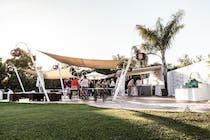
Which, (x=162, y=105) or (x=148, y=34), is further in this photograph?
(x=148, y=34)

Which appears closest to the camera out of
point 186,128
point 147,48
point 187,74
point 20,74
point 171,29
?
point 186,128

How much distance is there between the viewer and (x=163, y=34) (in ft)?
75.6

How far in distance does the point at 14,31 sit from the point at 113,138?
14.9 metres

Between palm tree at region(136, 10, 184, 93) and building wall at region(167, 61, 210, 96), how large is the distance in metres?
0.68

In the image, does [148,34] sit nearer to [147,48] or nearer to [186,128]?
[147,48]

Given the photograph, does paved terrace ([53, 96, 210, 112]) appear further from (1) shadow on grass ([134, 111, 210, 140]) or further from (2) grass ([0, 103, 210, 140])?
(1) shadow on grass ([134, 111, 210, 140])

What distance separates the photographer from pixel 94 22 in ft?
55.4

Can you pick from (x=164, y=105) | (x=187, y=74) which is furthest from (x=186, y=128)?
(x=187, y=74)

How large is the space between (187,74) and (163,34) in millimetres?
5098

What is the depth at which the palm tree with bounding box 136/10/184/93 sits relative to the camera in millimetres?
22688

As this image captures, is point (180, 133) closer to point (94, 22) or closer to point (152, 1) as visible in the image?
point (152, 1)

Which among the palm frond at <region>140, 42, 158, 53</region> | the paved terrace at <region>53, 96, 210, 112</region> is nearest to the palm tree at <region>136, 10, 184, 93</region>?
the palm frond at <region>140, 42, 158, 53</region>

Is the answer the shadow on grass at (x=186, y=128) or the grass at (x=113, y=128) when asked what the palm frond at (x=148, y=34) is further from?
the shadow on grass at (x=186, y=128)

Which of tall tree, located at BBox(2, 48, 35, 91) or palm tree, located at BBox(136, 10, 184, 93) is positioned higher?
palm tree, located at BBox(136, 10, 184, 93)
